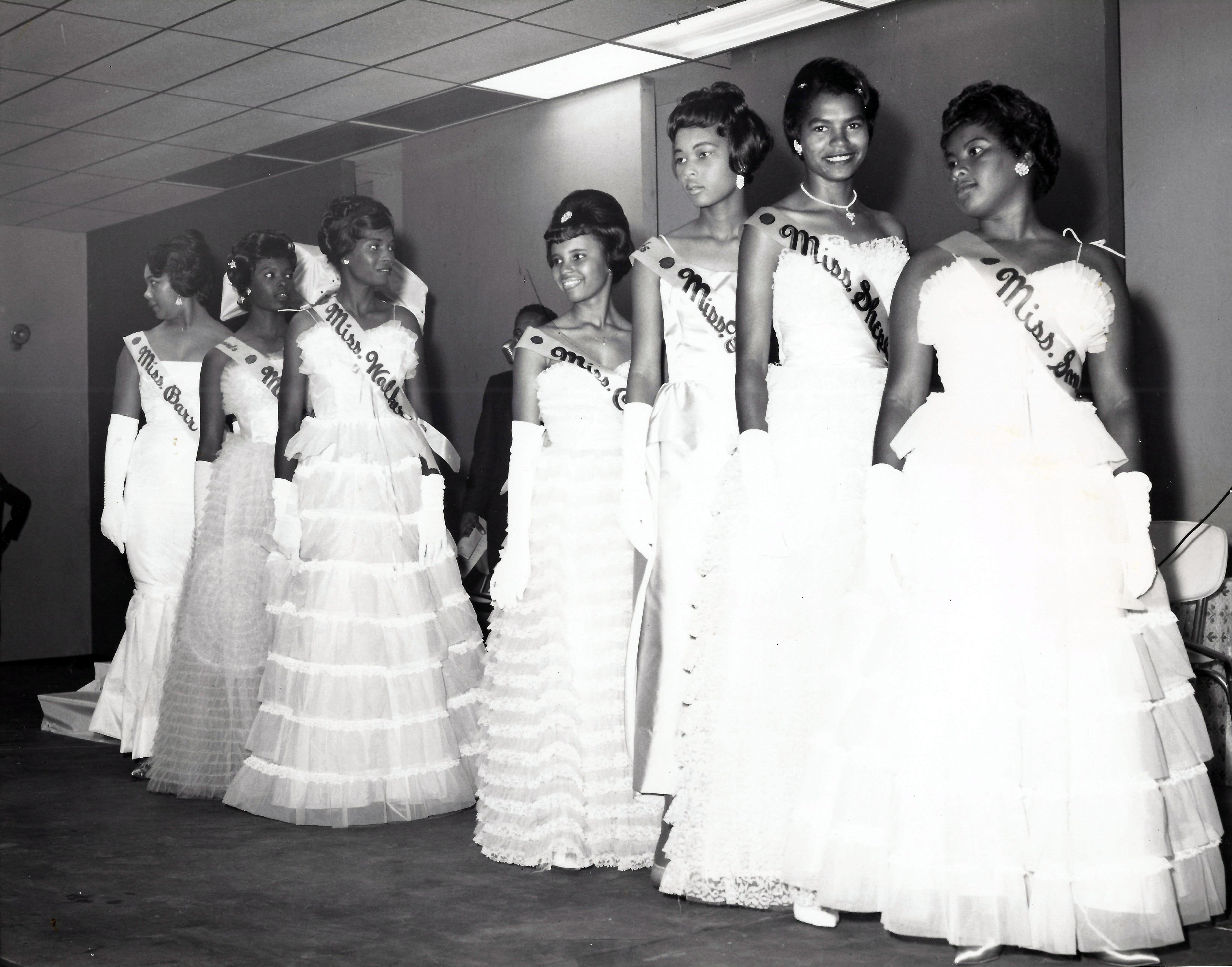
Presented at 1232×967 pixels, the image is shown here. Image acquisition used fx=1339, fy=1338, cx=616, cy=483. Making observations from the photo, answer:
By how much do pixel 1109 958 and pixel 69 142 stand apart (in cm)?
327

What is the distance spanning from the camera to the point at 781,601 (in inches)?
111

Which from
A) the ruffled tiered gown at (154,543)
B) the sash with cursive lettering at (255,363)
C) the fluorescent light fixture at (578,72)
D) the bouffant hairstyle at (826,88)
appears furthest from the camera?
the ruffled tiered gown at (154,543)

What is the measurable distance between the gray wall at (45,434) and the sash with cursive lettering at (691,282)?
5.66 feet

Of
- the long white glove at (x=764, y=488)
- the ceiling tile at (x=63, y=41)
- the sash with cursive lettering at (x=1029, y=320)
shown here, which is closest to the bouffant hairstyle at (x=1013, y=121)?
the sash with cursive lettering at (x=1029, y=320)

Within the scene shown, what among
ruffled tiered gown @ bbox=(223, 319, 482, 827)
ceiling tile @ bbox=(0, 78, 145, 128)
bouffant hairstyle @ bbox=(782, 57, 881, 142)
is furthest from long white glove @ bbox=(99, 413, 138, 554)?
bouffant hairstyle @ bbox=(782, 57, 881, 142)

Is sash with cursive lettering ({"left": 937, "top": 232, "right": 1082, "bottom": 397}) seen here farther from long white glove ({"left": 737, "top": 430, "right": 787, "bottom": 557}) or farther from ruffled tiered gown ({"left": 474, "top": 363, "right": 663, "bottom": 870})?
ruffled tiered gown ({"left": 474, "top": 363, "right": 663, "bottom": 870})

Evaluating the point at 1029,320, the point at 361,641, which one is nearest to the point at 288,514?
the point at 361,641

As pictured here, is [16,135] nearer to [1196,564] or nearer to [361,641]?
[361,641]

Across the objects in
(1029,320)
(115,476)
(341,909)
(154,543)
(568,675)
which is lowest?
(341,909)

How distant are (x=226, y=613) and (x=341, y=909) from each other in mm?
1654

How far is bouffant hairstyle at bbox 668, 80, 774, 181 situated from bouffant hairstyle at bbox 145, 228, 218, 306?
5.85ft

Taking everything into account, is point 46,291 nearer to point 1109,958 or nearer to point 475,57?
point 475,57

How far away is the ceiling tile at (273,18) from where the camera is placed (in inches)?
139

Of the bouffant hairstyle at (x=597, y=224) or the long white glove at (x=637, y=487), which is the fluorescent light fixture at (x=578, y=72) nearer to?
the bouffant hairstyle at (x=597, y=224)
